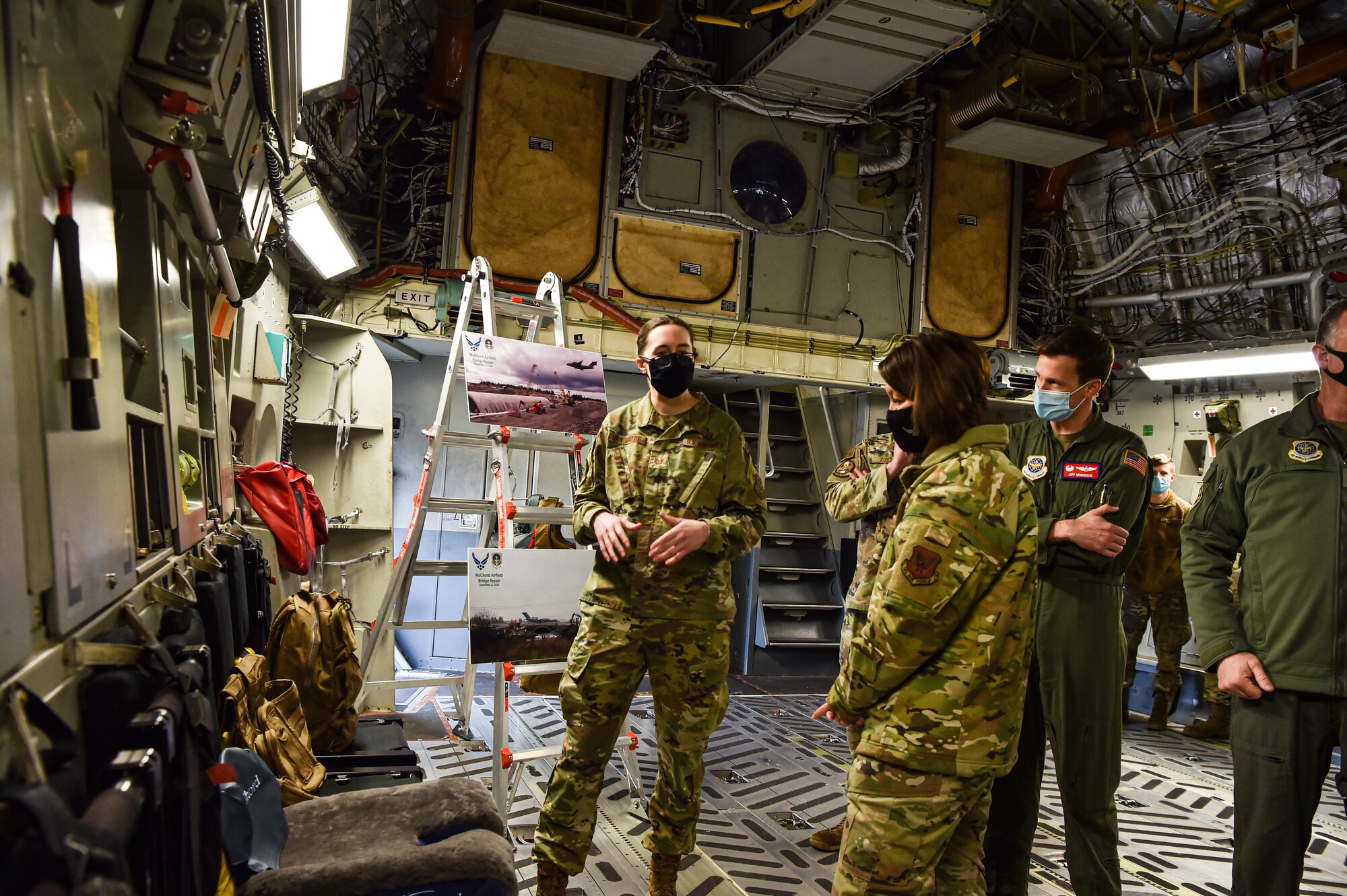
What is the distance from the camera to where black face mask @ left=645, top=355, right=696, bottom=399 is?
2.97 meters

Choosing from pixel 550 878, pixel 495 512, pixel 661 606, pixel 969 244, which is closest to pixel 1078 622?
pixel 661 606

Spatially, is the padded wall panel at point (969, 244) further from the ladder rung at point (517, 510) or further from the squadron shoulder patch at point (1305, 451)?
the squadron shoulder patch at point (1305, 451)

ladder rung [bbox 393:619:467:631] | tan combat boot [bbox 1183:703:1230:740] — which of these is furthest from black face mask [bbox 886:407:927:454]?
tan combat boot [bbox 1183:703:1230:740]

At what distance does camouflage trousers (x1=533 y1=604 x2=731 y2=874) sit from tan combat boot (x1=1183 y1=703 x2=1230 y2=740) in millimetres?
4448

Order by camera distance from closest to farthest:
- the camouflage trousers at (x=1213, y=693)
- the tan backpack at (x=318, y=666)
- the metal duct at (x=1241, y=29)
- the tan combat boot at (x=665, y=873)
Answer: the tan combat boot at (x=665, y=873)
the tan backpack at (x=318, y=666)
the camouflage trousers at (x=1213, y=693)
the metal duct at (x=1241, y=29)

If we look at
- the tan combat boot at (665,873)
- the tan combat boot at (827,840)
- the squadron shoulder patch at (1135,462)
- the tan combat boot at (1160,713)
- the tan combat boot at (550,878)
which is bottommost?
the tan combat boot at (1160,713)

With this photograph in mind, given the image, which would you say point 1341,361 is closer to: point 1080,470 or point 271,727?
point 1080,470

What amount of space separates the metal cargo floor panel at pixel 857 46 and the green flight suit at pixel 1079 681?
3956 mm

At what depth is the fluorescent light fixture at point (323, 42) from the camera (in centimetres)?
309

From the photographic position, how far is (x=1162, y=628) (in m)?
5.90

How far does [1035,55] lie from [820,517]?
407 centimetres

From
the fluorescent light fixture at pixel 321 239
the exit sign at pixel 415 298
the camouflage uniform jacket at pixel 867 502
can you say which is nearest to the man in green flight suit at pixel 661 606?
the camouflage uniform jacket at pixel 867 502

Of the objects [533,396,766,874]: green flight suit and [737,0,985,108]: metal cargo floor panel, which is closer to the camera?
[533,396,766,874]: green flight suit

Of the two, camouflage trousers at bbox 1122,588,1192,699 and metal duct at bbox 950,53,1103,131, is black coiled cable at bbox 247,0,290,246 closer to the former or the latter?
metal duct at bbox 950,53,1103,131
